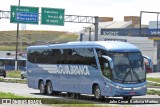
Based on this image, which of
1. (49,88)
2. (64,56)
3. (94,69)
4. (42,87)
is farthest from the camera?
(42,87)

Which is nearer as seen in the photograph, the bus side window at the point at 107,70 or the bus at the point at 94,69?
the bus at the point at 94,69

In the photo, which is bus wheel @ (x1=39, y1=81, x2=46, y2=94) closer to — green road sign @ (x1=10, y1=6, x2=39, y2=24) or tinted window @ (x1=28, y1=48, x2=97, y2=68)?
tinted window @ (x1=28, y1=48, x2=97, y2=68)

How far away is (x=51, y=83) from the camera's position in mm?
31000

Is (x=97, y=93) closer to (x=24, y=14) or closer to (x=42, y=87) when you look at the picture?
(x=42, y=87)

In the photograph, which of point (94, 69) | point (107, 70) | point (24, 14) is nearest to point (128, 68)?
point (107, 70)

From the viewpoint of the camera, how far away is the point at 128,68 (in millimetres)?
25000

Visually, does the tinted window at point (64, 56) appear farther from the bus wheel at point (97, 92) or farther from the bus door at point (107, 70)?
the bus wheel at point (97, 92)

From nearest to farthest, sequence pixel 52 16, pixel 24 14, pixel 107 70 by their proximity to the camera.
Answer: pixel 107 70 < pixel 24 14 < pixel 52 16

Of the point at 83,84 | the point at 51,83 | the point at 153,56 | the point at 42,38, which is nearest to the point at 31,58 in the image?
the point at 51,83

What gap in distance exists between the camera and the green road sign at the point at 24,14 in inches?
2121

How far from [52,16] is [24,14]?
3.08 meters

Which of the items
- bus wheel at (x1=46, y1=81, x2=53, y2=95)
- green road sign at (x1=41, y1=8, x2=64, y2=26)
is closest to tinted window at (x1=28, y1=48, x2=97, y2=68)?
bus wheel at (x1=46, y1=81, x2=53, y2=95)

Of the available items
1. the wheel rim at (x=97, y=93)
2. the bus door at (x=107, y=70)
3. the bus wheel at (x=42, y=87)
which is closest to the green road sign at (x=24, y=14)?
the bus wheel at (x=42, y=87)

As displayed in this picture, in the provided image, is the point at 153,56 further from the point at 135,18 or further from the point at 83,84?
the point at 83,84
